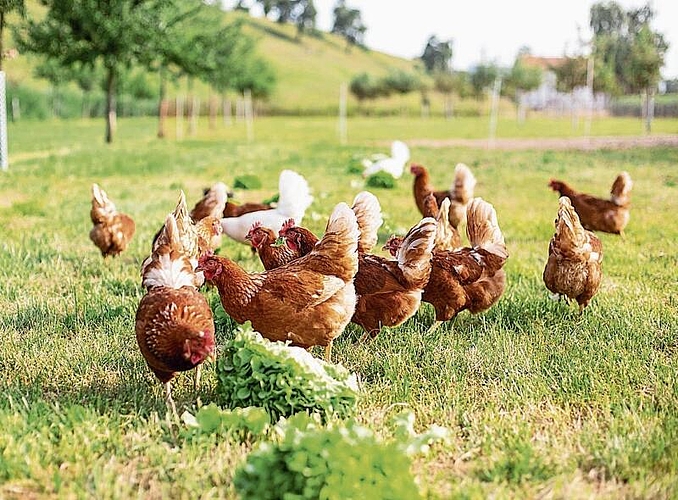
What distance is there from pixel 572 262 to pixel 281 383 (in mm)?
2728

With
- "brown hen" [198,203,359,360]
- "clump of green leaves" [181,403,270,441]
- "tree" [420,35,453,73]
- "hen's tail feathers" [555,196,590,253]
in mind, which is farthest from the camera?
"tree" [420,35,453,73]

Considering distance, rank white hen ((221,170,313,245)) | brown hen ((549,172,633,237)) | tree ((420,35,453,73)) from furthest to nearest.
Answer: tree ((420,35,453,73))
brown hen ((549,172,633,237))
white hen ((221,170,313,245))

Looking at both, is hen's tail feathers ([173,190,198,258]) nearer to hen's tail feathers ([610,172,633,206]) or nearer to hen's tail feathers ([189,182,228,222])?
hen's tail feathers ([189,182,228,222])

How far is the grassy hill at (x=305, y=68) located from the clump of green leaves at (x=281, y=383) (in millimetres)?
40516

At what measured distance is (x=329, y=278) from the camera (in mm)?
3996

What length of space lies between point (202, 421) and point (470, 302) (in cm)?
236

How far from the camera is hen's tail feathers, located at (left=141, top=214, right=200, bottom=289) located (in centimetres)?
395

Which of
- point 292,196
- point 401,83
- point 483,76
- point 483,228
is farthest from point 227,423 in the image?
point 401,83

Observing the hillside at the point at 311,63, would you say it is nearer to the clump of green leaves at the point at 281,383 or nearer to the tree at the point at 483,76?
the tree at the point at 483,76

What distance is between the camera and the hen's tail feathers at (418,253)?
4.27 m

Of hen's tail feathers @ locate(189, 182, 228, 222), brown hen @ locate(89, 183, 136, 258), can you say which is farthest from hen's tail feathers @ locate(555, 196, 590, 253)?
brown hen @ locate(89, 183, 136, 258)

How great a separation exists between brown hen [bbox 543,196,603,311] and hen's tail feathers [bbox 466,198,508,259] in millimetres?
463

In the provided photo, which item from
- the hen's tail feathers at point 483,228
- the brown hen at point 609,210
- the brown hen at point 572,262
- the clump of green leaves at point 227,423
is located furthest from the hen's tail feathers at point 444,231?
the brown hen at point 609,210

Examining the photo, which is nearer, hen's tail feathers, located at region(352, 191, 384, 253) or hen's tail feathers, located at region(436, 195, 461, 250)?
hen's tail feathers, located at region(352, 191, 384, 253)
